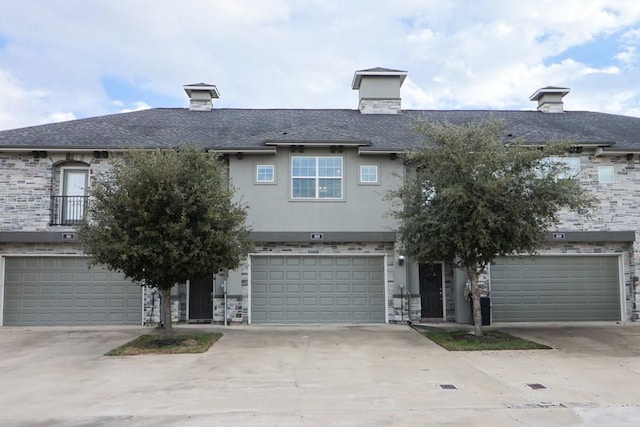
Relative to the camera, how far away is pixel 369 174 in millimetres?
16547

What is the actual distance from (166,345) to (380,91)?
13.1 m

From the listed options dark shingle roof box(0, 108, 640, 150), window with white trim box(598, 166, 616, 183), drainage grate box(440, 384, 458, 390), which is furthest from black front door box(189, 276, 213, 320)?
window with white trim box(598, 166, 616, 183)

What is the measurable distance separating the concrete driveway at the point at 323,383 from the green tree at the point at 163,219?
205cm

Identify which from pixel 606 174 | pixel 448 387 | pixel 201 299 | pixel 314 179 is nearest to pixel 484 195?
pixel 448 387

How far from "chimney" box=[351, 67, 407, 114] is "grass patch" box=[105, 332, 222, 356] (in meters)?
11.2

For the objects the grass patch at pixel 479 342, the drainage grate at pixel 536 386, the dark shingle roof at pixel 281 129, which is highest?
the dark shingle roof at pixel 281 129

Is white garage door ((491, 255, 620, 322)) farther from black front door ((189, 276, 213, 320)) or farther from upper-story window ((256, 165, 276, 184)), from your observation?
black front door ((189, 276, 213, 320))

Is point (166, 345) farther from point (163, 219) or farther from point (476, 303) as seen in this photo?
point (476, 303)

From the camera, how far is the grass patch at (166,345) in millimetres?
12000

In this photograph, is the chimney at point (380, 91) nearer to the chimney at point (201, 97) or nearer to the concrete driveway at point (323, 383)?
the chimney at point (201, 97)

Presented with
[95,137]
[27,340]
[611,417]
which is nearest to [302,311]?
[27,340]

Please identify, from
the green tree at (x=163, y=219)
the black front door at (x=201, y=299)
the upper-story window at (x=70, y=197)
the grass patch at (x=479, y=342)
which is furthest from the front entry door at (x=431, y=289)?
the upper-story window at (x=70, y=197)

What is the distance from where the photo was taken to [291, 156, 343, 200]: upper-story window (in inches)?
648

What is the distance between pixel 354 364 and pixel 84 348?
260 inches
